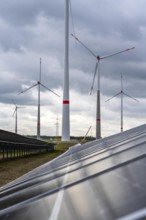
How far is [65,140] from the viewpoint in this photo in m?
78.4

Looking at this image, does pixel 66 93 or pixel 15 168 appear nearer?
pixel 15 168

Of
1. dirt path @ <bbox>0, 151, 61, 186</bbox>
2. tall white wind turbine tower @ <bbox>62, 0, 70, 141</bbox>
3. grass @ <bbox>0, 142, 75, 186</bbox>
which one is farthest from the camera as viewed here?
tall white wind turbine tower @ <bbox>62, 0, 70, 141</bbox>

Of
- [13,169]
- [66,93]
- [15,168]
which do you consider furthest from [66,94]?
[13,169]

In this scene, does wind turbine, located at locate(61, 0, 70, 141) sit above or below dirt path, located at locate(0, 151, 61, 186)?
above

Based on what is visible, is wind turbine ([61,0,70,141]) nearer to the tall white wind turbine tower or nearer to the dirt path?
the tall white wind turbine tower

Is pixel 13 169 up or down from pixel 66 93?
down

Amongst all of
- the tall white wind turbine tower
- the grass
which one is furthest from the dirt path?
the tall white wind turbine tower

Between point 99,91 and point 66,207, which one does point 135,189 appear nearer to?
point 66,207

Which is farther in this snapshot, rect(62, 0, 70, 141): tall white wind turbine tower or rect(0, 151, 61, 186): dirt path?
rect(62, 0, 70, 141): tall white wind turbine tower

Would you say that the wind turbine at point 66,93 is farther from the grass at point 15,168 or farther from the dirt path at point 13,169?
the dirt path at point 13,169

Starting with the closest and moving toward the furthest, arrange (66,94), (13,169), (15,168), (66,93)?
(13,169), (15,168), (66,93), (66,94)

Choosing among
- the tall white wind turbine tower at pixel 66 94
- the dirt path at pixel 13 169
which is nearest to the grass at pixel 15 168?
the dirt path at pixel 13 169

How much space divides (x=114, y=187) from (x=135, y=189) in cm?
45

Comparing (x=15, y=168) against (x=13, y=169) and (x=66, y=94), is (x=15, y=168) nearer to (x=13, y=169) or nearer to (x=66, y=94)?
(x=13, y=169)
